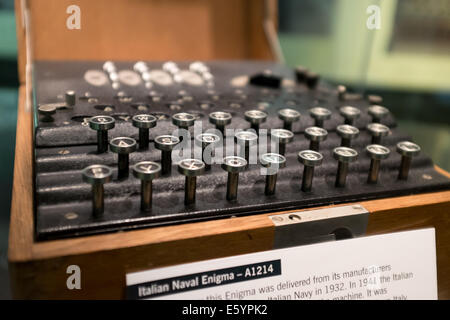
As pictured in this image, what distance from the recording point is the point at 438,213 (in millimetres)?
1085

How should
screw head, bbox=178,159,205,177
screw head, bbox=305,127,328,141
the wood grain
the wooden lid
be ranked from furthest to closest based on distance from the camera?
the wooden lid < screw head, bbox=305,127,328,141 < screw head, bbox=178,159,205,177 < the wood grain

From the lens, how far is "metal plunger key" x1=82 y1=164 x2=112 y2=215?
2.71ft

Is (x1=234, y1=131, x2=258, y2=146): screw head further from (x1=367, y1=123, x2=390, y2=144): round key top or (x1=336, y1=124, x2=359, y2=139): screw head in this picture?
(x1=367, y1=123, x2=390, y2=144): round key top

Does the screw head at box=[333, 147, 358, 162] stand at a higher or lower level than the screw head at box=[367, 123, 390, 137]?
lower

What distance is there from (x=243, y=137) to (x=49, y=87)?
665 mm

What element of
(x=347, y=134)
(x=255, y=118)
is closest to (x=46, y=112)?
(x=255, y=118)

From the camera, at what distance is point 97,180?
2.70 ft

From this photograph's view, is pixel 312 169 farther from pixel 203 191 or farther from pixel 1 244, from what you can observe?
pixel 1 244

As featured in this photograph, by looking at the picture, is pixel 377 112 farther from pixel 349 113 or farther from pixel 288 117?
pixel 288 117

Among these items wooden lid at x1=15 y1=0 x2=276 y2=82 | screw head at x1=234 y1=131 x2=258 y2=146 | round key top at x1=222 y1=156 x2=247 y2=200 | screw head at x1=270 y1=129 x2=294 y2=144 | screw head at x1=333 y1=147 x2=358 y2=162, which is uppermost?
wooden lid at x1=15 y1=0 x2=276 y2=82

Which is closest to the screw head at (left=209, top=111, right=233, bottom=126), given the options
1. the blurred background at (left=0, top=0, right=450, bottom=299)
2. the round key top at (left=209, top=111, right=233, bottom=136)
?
the round key top at (left=209, top=111, right=233, bottom=136)

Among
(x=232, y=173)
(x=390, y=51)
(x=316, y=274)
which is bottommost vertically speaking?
(x=316, y=274)

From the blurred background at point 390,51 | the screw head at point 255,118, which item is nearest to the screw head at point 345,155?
the screw head at point 255,118

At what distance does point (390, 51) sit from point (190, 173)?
1.97m
